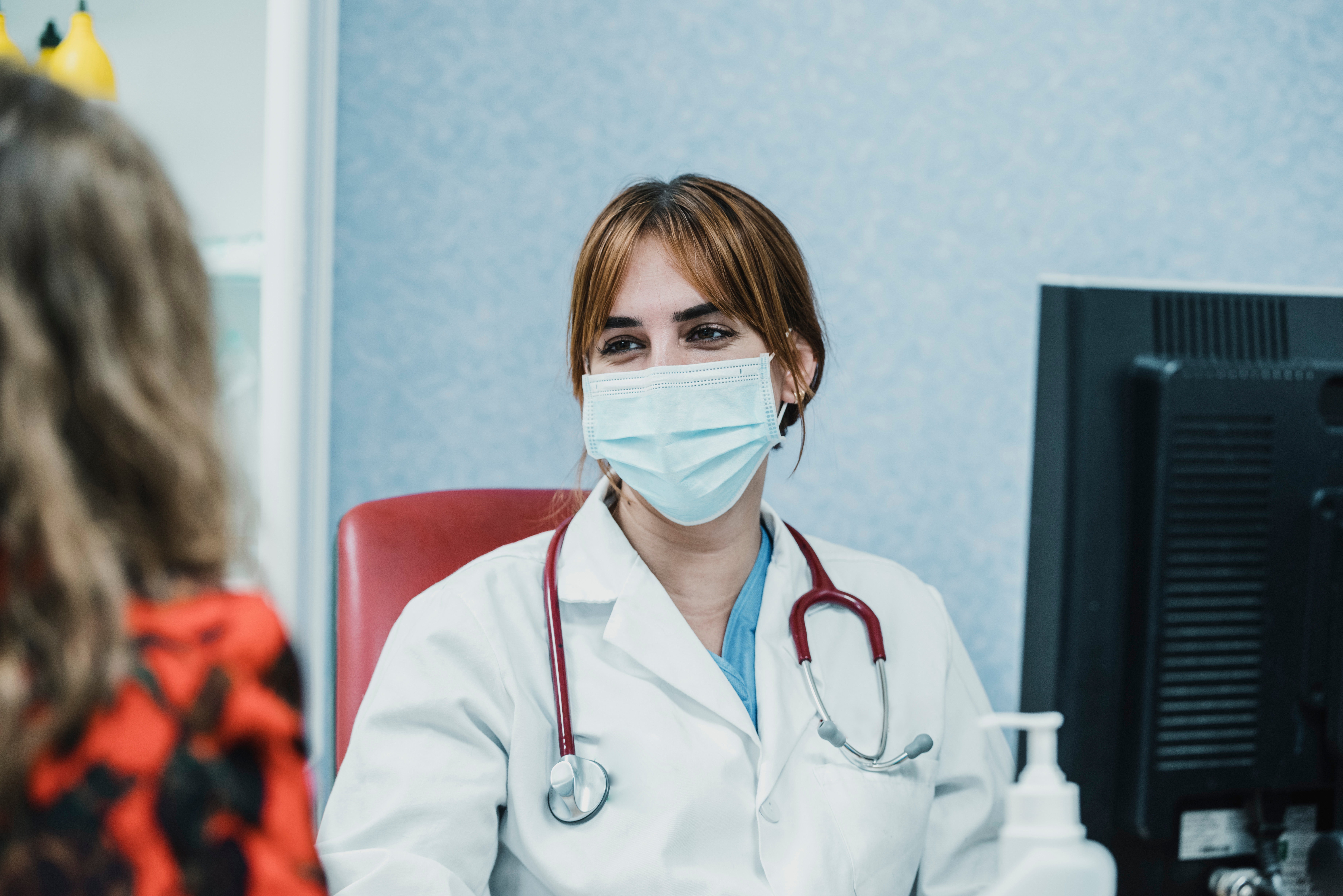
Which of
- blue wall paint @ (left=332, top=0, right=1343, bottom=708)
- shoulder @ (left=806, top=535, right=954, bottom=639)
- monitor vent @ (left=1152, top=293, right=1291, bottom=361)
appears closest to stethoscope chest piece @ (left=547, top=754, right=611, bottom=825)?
shoulder @ (left=806, top=535, right=954, bottom=639)

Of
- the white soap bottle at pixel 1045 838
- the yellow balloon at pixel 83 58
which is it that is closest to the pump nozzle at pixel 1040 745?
the white soap bottle at pixel 1045 838

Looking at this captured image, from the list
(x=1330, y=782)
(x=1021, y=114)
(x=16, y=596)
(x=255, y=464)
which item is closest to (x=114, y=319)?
(x=16, y=596)

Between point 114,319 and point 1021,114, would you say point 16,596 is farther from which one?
point 1021,114

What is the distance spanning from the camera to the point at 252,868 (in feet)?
1.43

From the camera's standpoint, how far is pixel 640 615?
1025 millimetres

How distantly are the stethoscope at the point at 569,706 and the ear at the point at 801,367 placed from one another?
0.59 ft

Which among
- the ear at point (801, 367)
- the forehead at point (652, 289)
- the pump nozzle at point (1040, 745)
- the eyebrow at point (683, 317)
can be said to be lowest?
the pump nozzle at point (1040, 745)

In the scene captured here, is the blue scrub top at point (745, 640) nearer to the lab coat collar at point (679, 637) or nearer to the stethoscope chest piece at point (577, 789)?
the lab coat collar at point (679, 637)

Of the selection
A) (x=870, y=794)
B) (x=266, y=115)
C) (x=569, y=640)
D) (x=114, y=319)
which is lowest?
(x=870, y=794)

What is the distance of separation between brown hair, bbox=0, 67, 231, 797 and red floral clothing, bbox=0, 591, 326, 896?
0.01 meters

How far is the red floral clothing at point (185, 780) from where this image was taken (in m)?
0.40

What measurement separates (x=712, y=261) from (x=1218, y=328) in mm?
525

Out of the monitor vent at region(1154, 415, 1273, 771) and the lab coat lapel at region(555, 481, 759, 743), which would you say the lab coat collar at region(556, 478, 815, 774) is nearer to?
the lab coat lapel at region(555, 481, 759, 743)

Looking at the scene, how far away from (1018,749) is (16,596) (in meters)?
0.64
